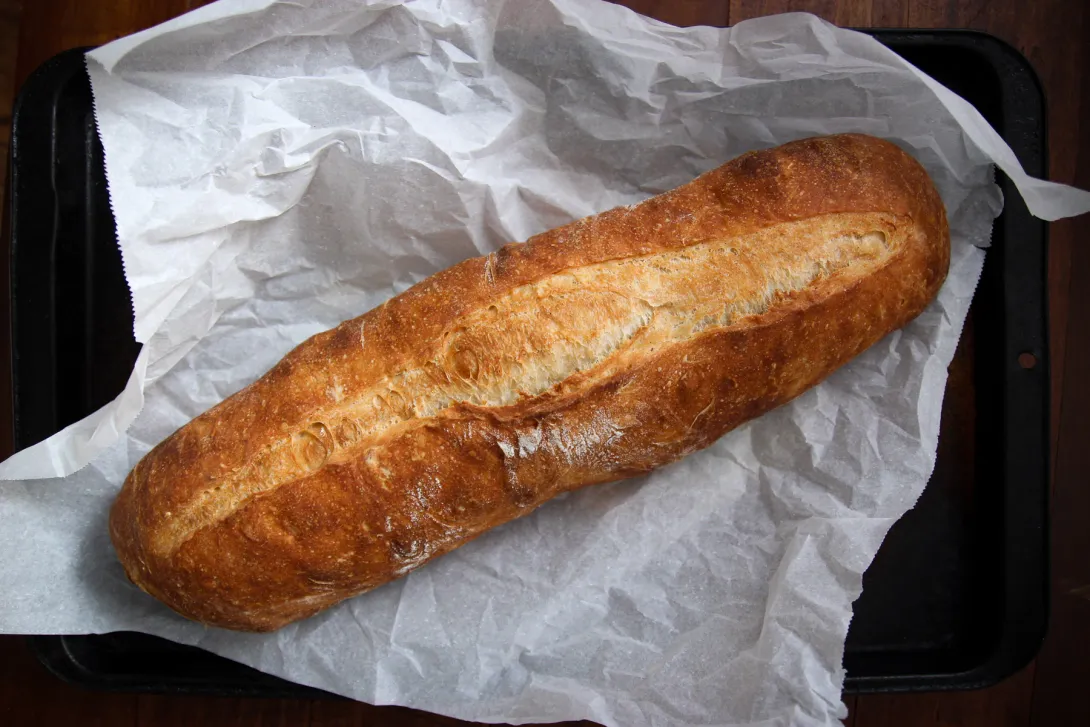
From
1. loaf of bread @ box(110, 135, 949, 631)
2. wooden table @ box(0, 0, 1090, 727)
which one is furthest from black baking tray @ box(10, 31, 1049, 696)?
loaf of bread @ box(110, 135, 949, 631)

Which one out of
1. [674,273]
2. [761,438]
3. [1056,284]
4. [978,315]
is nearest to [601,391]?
[674,273]

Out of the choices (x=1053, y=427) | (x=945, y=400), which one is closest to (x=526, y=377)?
(x=945, y=400)

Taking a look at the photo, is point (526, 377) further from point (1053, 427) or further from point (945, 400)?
point (1053, 427)

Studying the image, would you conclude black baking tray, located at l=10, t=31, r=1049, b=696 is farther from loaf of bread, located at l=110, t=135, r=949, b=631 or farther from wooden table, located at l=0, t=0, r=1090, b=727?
loaf of bread, located at l=110, t=135, r=949, b=631

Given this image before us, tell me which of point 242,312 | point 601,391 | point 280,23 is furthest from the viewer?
point 242,312

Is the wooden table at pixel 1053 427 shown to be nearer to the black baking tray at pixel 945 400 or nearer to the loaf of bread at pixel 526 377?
the black baking tray at pixel 945 400

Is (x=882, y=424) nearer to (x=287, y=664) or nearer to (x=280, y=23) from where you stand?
(x=287, y=664)
